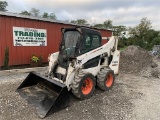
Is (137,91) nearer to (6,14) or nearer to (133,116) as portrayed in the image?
(133,116)

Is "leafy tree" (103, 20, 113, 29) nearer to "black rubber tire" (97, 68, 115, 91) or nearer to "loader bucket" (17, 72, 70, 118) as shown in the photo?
"black rubber tire" (97, 68, 115, 91)

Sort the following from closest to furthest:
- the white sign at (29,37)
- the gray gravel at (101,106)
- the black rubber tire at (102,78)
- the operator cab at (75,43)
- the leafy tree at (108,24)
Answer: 1. the gray gravel at (101,106)
2. the operator cab at (75,43)
3. the black rubber tire at (102,78)
4. the white sign at (29,37)
5. the leafy tree at (108,24)

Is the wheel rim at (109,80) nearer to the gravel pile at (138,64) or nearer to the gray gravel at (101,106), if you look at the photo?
the gray gravel at (101,106)

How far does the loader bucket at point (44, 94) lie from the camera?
3.98 meters

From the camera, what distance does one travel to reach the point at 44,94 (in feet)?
15.7

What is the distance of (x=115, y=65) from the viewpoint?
6543 mm

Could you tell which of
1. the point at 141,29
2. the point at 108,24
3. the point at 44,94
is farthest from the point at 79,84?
the point at 108,24

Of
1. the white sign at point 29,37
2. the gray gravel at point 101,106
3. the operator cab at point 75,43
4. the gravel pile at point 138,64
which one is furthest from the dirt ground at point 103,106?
the white sign at point 29,37

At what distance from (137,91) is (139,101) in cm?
91

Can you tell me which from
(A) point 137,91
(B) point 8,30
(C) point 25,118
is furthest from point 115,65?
(B) point 8,30

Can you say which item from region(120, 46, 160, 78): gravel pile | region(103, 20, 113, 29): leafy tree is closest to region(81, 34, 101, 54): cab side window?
region(120, 46, 160, 78): gravel pile

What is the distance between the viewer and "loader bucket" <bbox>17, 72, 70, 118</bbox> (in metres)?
3.98

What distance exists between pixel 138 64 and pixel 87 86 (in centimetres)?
590

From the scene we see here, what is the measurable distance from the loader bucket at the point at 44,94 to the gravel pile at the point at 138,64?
541 centimetres
